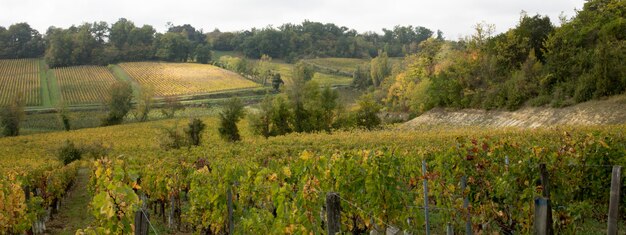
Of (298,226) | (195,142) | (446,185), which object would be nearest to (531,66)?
(195,142)

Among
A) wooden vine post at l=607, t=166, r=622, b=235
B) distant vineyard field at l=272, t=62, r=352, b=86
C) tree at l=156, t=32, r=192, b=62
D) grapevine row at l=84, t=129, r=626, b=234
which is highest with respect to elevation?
tree at l=156, t=32, r=192, b=62

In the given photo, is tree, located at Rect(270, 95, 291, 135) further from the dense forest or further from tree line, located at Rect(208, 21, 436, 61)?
tree line, located at Rect(208, 21, 436, 61)

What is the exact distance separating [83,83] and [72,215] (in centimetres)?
7157

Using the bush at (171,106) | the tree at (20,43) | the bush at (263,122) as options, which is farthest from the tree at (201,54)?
the bush at (263,122)

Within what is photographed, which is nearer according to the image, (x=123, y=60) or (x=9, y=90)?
(x=9, y=90)

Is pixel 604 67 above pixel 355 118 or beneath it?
above

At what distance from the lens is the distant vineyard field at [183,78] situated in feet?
260

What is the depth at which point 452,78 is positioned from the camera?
45.8m

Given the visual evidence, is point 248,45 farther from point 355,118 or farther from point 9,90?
point 355,118

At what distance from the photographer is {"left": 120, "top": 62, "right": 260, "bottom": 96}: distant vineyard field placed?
260 ft

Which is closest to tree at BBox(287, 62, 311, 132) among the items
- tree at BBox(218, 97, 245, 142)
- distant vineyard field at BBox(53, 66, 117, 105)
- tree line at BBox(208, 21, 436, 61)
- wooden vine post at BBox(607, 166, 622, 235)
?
tree at BBox(218, 97, 245, 142)

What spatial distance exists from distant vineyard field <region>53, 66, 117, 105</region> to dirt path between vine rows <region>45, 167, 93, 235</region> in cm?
5021

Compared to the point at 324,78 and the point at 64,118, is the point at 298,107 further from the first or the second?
the point at 324,78

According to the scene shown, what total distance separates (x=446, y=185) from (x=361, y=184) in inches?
58.1
